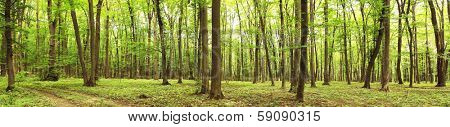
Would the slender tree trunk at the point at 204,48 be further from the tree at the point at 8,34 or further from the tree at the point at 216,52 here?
the tree at the point at 8,34

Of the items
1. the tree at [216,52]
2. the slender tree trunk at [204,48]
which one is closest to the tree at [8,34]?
the slender tree trunk at [204,48]

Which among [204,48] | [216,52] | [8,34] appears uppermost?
[8,34]

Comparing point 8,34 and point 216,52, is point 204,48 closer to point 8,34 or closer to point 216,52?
point 216,52

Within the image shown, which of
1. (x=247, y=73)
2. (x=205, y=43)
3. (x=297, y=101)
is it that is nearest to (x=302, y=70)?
(x=297, y=101)

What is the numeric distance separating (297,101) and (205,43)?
5.14 metres

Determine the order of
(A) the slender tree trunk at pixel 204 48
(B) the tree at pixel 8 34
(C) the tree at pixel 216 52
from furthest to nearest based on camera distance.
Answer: (A) the slender tree trunk at pixel 204 48, (B) the tree at pixel 8 34, (C) the tree at pixel 216 52

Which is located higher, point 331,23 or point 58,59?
point 331,23

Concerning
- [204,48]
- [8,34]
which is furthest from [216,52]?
[8,34]

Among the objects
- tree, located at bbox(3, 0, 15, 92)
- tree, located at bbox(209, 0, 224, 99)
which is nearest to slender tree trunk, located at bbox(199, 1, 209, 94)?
tree, located at bbox(209, 0, 224, 99)

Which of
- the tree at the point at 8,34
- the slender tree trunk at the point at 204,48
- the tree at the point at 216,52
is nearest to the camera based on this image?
the tree at the point at 216,52

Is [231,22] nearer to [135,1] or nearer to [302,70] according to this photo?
[135,1]

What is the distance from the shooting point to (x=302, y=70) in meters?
13.9

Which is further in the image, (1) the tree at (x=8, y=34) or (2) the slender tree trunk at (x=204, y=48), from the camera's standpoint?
(2) the slender tree trunk at (x=204, y=48)

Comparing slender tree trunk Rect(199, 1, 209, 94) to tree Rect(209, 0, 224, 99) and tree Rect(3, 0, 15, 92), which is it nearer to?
tree Rect(209, 0, 224, 99)
